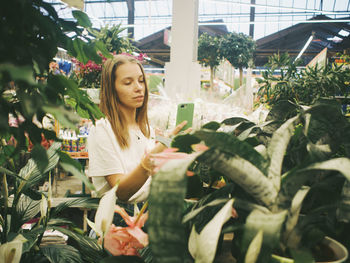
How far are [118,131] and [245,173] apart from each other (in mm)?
1217

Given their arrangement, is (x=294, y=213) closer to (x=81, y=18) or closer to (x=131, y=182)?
(x=81, y=18)

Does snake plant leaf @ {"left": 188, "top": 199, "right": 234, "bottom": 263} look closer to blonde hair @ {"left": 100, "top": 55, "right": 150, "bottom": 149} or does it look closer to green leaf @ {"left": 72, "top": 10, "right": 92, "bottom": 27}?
green leaf @ {"left": 72, "top": 10, "right": 92, "bottom": 27}

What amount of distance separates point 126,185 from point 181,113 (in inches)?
15.7

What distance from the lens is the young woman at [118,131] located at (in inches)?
57.6

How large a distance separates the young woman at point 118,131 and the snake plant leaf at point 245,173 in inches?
39.2

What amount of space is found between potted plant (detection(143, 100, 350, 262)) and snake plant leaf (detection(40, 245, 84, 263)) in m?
0.33

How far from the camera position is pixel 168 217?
14.0 inches

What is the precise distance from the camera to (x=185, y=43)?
253 cm

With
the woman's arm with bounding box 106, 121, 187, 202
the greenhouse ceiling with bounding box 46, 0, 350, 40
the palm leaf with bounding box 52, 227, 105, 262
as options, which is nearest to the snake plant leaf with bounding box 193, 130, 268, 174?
the palm leaf with bounding box 52, 227, 105, 262

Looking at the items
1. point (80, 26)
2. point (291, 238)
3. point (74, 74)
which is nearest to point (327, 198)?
point (291, 238)

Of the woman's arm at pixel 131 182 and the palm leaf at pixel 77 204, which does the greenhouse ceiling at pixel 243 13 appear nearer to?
the woman's arm at pixel 131 182

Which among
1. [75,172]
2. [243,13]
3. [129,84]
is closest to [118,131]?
[129,84]

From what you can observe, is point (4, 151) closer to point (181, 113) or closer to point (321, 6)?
point (181, 113)

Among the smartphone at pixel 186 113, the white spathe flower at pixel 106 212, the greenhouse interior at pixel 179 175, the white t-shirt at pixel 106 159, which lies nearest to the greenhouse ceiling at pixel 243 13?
the white t-shirt at pixel 106 159
